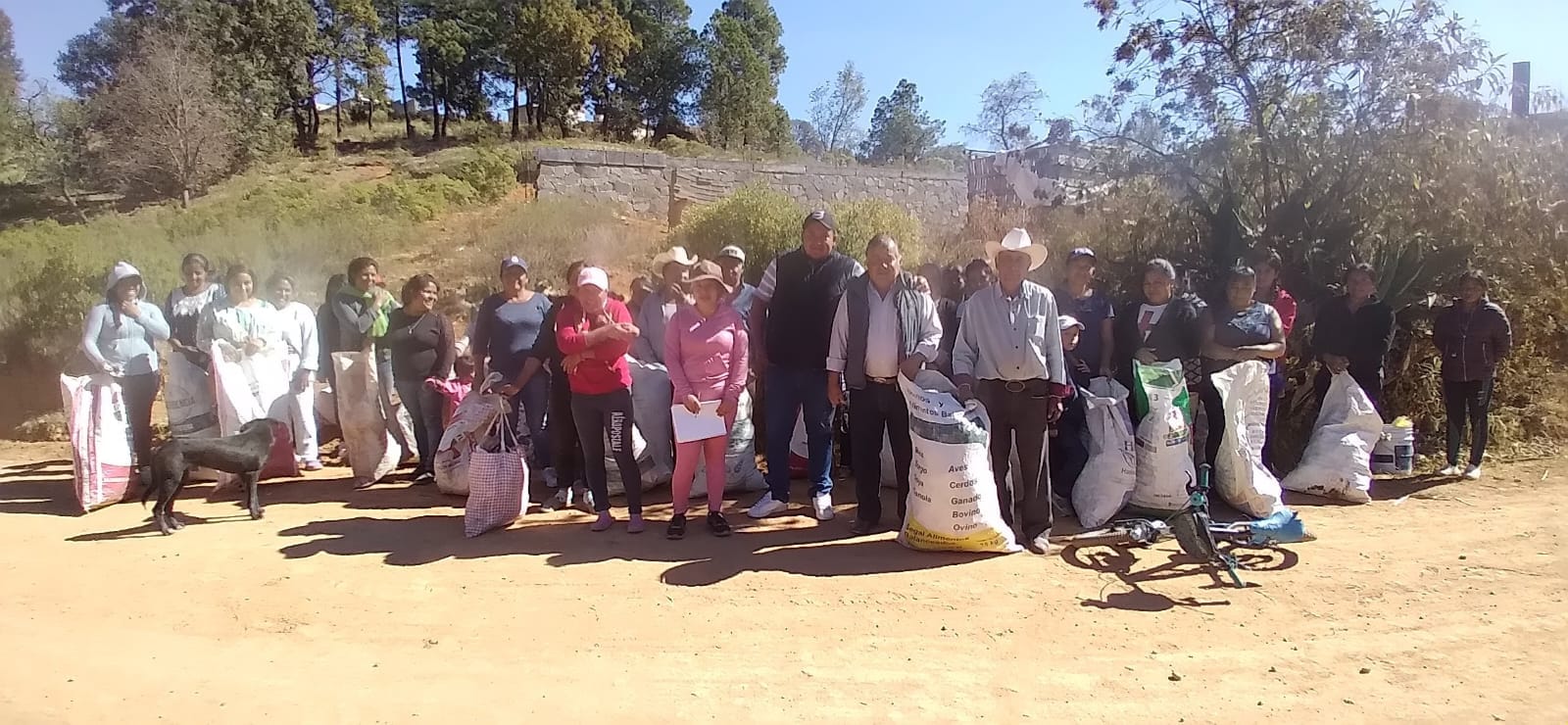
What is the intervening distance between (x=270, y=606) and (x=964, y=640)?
306 cm

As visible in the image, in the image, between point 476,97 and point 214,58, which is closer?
point 214,58

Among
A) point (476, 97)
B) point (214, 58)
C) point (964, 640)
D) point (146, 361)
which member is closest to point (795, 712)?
point (964, 640)

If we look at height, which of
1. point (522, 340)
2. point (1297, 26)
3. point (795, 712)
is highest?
point (1297, 26)

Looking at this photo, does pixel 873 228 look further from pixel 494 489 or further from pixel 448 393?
pixel 494 489

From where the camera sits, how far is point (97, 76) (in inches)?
1240

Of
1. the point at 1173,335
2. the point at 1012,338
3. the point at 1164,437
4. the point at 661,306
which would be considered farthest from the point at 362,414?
the point at 1173,335

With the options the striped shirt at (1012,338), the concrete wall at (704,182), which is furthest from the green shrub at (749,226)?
the striped shirt at (1012,338)

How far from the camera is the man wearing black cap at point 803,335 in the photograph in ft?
17.1

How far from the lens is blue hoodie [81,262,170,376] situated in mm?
6004

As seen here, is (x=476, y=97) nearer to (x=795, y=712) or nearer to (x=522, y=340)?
(x=522, y=340)

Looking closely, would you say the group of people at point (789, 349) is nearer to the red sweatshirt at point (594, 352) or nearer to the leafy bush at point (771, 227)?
the red sweatshirt at point (594, 352)

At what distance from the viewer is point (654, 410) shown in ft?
20.0

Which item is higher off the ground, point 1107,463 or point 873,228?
point 873,228

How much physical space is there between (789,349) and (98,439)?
4.37 m
